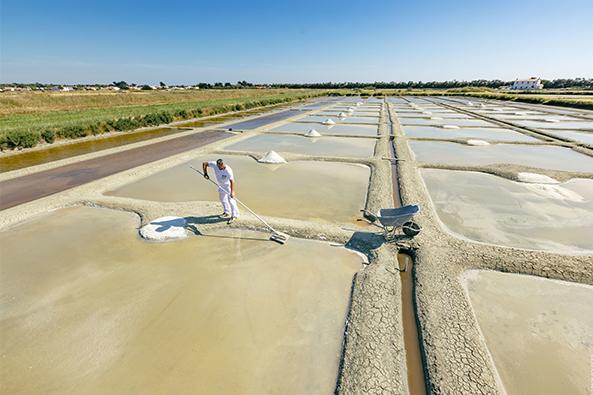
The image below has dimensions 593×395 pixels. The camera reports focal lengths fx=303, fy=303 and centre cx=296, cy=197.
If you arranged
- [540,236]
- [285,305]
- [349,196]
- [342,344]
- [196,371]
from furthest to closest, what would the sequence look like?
[349,196] < [540,236] < [285,305] < [342,344] < [196,371]

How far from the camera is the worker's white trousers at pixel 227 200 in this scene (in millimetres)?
6129

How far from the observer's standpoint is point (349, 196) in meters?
8.15

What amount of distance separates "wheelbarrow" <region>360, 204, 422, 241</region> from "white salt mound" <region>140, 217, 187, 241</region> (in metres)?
3.81

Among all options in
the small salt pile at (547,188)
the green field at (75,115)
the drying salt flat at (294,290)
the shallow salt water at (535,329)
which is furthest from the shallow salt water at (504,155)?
the green field at (75,115)

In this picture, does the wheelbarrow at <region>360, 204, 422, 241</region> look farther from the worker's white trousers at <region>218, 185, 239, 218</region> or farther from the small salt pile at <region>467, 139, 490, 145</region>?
the small salt pile at <region>467, 139, 490, 145</region>

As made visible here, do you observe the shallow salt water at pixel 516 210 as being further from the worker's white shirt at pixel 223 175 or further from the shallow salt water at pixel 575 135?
the shallow salt water at pixel 575 135

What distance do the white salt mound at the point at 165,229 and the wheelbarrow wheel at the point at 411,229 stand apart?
13.7ft

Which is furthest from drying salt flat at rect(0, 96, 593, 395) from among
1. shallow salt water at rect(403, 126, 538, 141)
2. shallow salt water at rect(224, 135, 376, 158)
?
shallow salt water at rect(403, 126, 538, 141)

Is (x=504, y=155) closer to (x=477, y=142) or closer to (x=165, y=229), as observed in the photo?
(x=477, y=142)

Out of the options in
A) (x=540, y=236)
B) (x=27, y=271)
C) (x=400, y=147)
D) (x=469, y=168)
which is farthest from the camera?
(x=400, y=147)

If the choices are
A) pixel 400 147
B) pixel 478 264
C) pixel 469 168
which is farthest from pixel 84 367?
pixel 400 147

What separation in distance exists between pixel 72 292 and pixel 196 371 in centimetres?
253

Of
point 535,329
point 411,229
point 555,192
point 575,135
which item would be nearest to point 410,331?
point 535,329

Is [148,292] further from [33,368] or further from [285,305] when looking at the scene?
[285,305]
